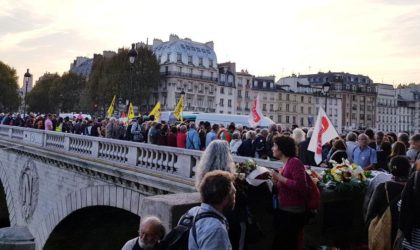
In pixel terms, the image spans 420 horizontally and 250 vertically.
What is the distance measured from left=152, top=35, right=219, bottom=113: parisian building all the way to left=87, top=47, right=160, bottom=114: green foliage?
24.5ft

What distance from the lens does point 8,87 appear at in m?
79.4

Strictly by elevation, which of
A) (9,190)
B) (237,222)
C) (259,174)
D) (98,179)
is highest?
(259,174)

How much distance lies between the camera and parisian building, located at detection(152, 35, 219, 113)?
85.4 metres

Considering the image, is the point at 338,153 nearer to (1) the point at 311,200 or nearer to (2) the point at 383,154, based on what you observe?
(2) the point at 383,154

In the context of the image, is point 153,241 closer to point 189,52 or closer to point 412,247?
point 412,247

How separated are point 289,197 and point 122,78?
6764cm

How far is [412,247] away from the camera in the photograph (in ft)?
15.3

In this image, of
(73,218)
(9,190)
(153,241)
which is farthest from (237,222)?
(9,190)

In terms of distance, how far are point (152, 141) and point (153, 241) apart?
966 cm

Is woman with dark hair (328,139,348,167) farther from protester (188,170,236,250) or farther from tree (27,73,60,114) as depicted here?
tree (27,73,60,114)

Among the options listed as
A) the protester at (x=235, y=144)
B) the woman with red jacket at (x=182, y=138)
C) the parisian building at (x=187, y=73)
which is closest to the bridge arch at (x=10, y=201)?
the woman with red jacket at (x=182, y=138)

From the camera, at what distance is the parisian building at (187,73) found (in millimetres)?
85375

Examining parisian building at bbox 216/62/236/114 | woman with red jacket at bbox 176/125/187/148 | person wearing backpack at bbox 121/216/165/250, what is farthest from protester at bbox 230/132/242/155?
parisian building at bbox 216/62/236/114

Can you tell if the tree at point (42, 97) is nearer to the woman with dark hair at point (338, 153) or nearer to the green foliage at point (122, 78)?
the green foliage at point (122, 78)
